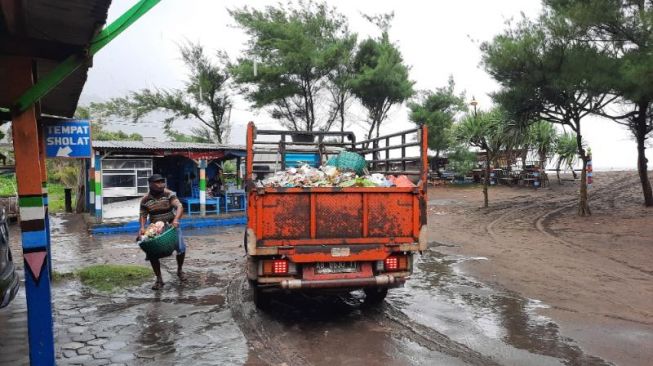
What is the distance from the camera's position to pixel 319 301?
6820 mm

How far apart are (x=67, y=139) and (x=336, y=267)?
14.3ft

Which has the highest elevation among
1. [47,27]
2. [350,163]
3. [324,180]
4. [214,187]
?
[47,27]

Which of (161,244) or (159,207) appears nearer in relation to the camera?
(161,244)

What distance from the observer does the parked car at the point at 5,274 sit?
436 cm

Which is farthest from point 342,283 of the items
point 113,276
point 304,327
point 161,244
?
point 113,276

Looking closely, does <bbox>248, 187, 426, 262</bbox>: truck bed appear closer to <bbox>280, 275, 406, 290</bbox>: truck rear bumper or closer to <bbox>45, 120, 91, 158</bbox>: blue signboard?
<bbox>280, 275, 406, 290</bbox>: truck rear bumper

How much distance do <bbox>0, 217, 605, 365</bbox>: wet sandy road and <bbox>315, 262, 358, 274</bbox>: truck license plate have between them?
2.16ft

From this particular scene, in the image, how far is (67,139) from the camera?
6977mm

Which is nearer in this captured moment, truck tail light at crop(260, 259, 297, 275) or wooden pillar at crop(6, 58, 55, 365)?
wooden pillar at crop(6, 58, 55, 365)

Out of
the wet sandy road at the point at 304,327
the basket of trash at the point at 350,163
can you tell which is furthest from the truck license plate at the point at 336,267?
the basket of trash at the point at 350,163

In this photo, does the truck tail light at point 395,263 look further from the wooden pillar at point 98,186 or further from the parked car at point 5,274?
the wooden pillar at point 98,186

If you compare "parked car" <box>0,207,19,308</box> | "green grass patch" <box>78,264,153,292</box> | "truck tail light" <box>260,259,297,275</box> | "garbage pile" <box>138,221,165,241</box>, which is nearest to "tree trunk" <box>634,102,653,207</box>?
"truck tail light" <box>260,259,297,275</box>

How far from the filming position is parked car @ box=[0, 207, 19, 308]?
14.3 feet

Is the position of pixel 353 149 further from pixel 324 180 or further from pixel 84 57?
pixel 84 57
